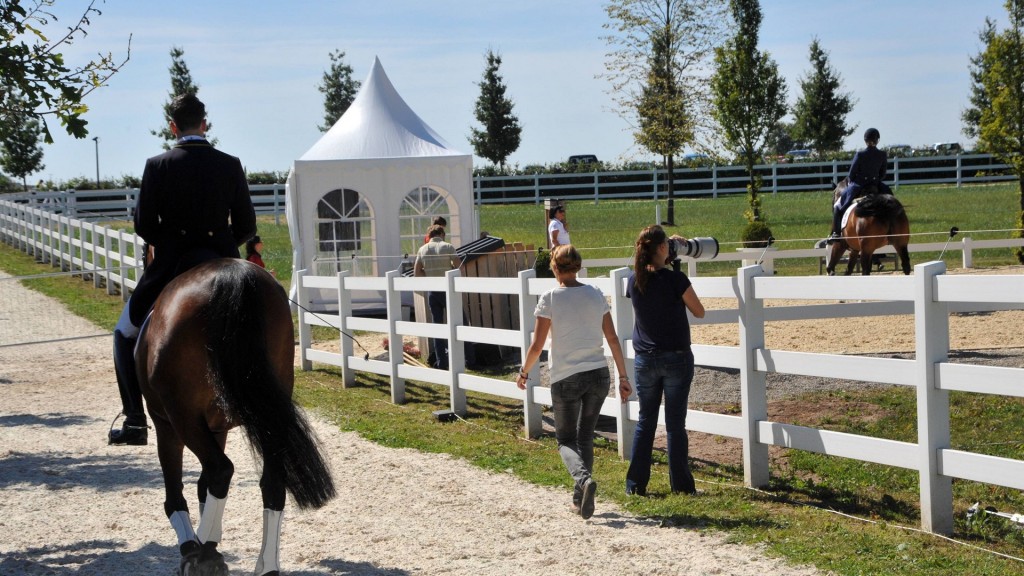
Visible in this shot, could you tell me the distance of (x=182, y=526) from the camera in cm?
580

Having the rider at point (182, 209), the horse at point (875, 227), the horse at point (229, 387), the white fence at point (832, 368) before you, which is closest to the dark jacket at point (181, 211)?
the rider at point (182, 209)

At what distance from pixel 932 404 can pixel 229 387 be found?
3.69 meters

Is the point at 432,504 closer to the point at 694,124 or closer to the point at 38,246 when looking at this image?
the point at 38,246

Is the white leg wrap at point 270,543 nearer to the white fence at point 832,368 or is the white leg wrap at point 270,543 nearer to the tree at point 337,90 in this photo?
the white fence at point 832,368

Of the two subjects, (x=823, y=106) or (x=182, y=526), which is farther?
(x=823, y=106)

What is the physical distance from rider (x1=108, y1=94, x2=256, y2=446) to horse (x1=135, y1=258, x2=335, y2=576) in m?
0.38

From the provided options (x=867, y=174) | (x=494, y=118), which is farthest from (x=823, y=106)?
(x=867, y=174)

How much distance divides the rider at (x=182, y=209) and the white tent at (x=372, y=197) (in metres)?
13.1

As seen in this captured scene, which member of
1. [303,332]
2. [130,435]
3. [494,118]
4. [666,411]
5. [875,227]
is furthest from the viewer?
[494,118]

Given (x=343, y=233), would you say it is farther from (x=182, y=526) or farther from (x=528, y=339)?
(x=182, y=526)

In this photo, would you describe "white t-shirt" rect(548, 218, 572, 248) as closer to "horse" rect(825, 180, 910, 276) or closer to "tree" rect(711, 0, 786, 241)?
"horse" rect(825, 180, 910, 276)

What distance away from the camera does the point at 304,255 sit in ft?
65.1

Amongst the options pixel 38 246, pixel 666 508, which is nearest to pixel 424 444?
pixel 666 508

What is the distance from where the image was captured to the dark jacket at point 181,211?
239 inches
